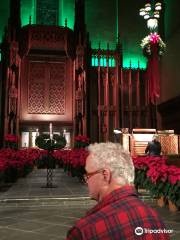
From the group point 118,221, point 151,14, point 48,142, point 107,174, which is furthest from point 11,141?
point 118,221

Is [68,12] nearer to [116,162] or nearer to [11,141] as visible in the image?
[11,141]

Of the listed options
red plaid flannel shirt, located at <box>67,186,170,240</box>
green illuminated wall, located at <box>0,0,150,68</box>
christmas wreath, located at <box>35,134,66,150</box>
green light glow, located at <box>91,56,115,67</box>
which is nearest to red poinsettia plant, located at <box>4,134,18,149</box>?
christmas wreath, located at <box>35,134,66,150</box>

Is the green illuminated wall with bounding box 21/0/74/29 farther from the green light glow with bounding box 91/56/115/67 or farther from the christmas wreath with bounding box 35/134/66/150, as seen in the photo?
the christmas wreath with bounding box 35/134/66/150

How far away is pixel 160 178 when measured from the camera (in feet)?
19.9

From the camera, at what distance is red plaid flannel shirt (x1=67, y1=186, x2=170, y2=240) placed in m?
1.34

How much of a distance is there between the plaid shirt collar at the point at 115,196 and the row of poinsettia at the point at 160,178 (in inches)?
165

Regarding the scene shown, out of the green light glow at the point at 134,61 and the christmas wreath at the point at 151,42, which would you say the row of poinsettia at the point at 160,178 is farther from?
the green light glow at the point at 134,61

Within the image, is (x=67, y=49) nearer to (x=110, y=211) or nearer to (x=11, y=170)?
(x=11, y=170)

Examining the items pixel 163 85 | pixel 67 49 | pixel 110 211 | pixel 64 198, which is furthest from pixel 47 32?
pixel 110 211

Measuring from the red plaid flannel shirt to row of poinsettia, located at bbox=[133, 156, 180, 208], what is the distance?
4.19 meters

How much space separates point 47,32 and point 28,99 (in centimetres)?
342

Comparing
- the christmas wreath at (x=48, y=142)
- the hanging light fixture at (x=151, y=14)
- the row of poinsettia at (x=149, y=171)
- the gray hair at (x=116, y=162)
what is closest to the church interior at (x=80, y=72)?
the hanging light fixture at (x=151, y=14)

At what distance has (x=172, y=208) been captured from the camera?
19.0ft

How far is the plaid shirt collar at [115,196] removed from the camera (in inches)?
56.1
